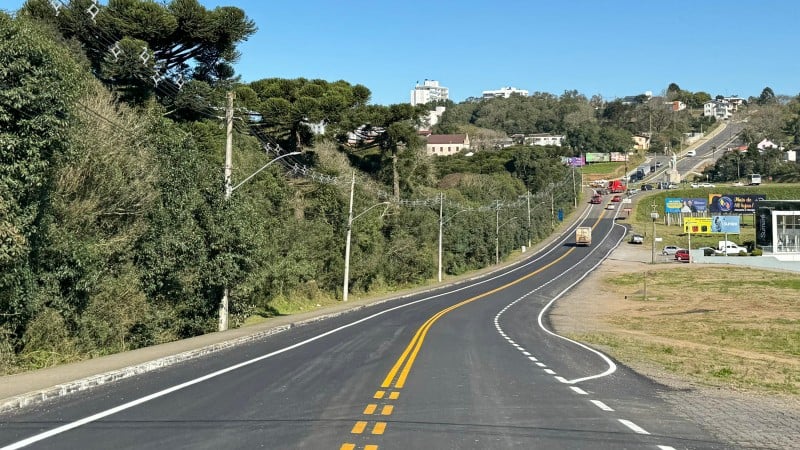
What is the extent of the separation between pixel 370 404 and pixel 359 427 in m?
1.84

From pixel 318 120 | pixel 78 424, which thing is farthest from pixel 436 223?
pixel 78 424

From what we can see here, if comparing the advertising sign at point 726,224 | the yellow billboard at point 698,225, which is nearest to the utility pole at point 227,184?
the advertising sign at point 726,224

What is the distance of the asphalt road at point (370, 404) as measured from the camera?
27.3 feet

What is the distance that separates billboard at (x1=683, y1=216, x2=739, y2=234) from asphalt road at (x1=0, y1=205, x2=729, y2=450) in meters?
84.4

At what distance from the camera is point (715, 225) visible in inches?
3883

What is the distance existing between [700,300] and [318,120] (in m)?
35.7

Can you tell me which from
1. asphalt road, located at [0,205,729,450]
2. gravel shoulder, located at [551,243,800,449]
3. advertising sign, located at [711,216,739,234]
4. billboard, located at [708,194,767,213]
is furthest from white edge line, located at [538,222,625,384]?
billboard, located at [708,194,767,213]

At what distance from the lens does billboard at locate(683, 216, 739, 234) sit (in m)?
96.8

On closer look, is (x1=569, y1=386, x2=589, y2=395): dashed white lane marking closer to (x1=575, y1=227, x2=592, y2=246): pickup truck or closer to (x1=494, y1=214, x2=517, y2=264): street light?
(x1=494, y1=214, x2=517, y2=264): street light

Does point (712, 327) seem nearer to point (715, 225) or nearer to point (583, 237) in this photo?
point (715, 225)

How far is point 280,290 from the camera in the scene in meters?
45.8

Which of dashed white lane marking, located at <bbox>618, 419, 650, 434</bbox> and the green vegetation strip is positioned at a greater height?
dashed white lane marking, located at <bbox>618, 419, 650, 434</bbox>

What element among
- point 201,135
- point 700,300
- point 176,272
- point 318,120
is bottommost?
point 700,300

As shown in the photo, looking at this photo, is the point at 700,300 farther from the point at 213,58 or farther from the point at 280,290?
the point at 213,58
